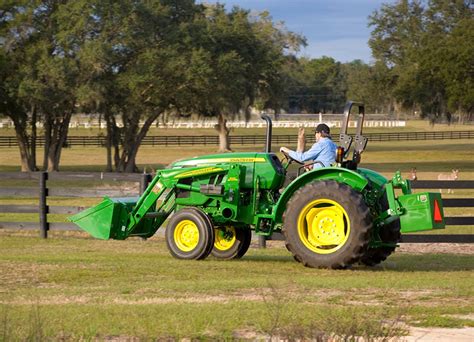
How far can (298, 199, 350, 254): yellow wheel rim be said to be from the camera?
1278 cm

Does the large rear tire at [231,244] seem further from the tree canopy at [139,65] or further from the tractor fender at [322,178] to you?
the tree canopy at [139,65]

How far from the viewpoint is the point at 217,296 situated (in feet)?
34.0

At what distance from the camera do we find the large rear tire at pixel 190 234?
13.7m

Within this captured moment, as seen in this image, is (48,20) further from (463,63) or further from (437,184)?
(437,184)

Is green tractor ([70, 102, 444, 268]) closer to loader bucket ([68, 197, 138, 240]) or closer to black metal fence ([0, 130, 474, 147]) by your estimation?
loader bucket ([68, 197, 138, 240])

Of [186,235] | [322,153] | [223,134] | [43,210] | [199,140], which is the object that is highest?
[322,153]

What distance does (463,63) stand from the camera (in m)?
59.6

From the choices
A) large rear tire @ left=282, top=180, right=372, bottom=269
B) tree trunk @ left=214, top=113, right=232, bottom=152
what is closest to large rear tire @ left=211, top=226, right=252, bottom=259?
large rear tire @ left=282, top=180, right=372, bottom=269

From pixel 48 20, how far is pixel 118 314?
43838mm

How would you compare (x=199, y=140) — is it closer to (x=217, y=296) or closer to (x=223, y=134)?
(x=223, y=134)

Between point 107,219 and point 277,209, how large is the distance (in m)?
2.55

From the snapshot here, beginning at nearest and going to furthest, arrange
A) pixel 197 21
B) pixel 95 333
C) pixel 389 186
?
pixel 95 333 < pixel 389 186 < pixel 197 21

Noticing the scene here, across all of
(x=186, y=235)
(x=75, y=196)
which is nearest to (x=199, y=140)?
(x=75, y=196)

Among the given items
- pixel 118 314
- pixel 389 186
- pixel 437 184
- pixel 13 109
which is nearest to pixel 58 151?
pixel 13 109
